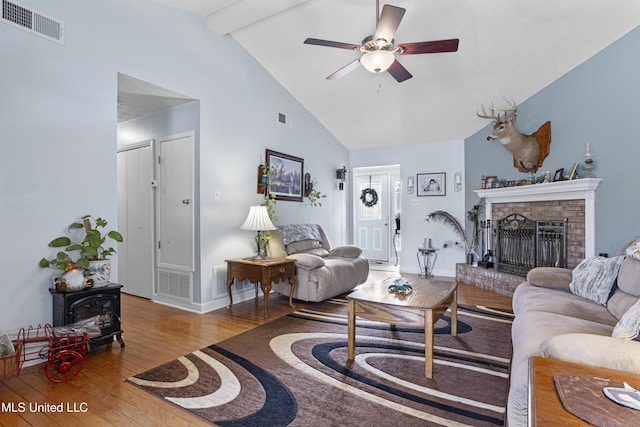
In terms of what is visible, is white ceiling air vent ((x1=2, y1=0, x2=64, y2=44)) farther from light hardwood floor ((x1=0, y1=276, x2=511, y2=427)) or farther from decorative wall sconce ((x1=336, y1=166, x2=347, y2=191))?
decorative wall sconce ((x1=336, y1=166, x2=347, y2=191))

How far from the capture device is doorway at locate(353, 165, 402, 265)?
21.9 ft

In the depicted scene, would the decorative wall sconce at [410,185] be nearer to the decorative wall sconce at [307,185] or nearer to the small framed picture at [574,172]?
the decorative wall sconce at [307,185]

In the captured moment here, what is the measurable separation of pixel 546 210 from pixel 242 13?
425 centimetres

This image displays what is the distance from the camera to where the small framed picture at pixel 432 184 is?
5.69 meters

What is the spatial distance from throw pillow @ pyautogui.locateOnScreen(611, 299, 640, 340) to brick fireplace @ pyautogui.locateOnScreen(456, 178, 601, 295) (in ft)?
8.42

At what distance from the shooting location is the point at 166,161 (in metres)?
3.99

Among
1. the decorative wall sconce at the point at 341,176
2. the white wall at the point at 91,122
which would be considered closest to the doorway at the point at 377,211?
the decorative wall sconce at the point at 341,176

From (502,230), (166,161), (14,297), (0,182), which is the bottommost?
(14,297)

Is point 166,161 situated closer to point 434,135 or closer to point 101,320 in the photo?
point 101,320

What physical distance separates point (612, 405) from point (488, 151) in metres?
A: 4.85

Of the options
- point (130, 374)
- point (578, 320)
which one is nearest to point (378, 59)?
point (578, 320)

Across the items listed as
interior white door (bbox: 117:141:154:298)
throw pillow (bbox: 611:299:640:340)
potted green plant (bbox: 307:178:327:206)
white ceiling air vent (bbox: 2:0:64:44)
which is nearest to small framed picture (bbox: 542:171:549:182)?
throw pillow (bbox: 611:299:640:340)

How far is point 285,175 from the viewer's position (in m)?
4.85

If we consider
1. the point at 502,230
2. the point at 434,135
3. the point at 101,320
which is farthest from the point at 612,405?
the point at 434,135
